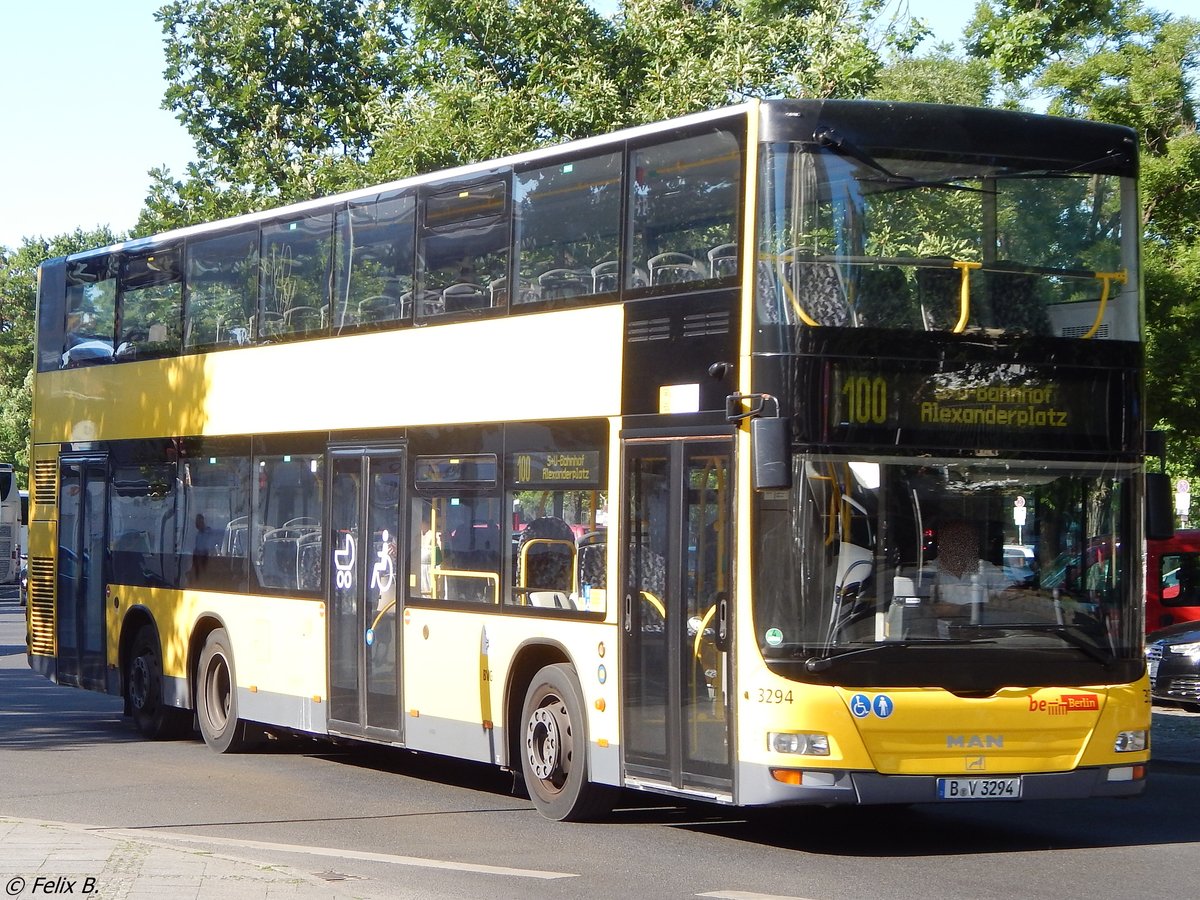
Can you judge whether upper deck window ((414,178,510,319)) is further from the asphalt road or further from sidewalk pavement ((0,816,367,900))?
sidewalk pavement ((0,816,367,900))

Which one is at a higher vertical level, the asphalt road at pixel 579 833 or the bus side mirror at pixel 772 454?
the bus side mirror at pixel 772 454

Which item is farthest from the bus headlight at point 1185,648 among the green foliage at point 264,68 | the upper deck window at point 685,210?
the green foliage at point 264,68

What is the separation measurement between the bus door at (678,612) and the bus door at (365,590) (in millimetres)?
3199

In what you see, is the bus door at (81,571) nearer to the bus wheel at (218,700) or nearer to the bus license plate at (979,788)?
Answer: the bus wheel at (218,700)

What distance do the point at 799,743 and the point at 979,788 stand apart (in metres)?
1.10

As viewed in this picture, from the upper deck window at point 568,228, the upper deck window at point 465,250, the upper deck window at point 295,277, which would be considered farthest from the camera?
the upper deck window at point 295,277

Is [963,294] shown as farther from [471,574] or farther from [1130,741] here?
[471,574]

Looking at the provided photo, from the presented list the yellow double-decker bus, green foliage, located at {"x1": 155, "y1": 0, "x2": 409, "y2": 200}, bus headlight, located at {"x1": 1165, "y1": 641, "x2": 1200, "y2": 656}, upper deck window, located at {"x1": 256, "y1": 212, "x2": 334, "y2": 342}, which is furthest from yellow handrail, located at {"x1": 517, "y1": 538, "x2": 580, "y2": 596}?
green foliage, located at {"x1": 155, "y1": 0, "x2": 409, "y2": 200}

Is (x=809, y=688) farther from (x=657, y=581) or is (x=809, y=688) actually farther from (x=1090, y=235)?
(x=1090, y=235)

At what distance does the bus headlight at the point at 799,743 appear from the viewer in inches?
408

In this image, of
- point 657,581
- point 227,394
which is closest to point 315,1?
point 227,394

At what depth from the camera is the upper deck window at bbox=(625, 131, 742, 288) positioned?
36.3ft

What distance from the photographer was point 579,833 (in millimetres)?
Result: 11883

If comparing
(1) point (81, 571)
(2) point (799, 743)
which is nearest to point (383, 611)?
(2) point (799, 743)
